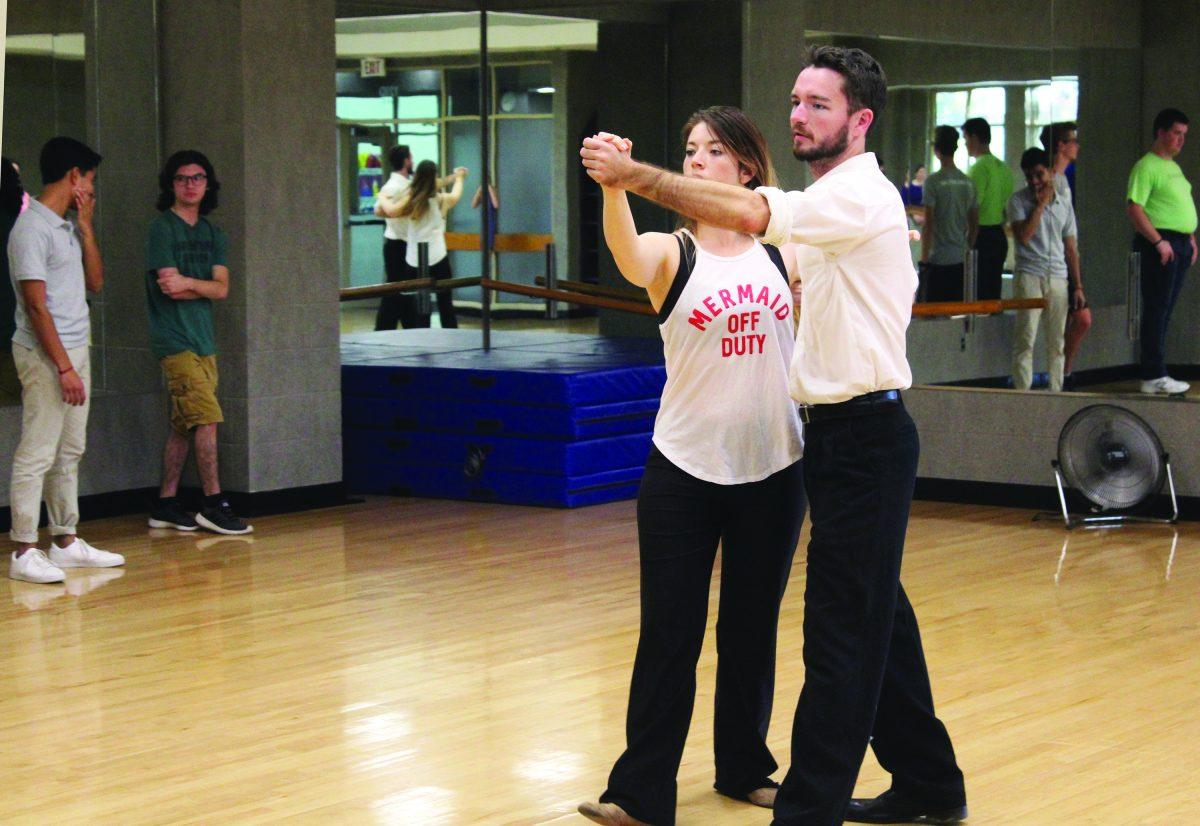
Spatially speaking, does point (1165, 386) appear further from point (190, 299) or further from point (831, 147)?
point (831, 147)

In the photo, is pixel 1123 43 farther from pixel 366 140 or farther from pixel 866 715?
pixel 866 715

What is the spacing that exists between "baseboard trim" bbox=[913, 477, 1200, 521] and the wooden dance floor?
0.51 m

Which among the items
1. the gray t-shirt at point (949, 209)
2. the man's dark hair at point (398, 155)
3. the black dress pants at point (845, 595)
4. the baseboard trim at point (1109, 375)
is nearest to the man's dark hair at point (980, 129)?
the gray t-shirt at point (949, 209)

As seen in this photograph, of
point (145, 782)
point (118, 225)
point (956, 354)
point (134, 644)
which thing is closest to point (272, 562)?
point (134, 644)

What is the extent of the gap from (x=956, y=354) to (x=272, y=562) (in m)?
3.97

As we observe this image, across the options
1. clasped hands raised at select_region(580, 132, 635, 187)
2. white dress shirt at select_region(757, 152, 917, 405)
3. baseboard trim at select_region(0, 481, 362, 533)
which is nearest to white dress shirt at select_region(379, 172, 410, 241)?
baseboard trim at select_region(0, 481, 362, 533)

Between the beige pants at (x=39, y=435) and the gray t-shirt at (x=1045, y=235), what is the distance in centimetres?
479

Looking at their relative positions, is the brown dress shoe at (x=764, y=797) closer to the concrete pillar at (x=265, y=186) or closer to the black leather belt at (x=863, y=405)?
the black leather belt at (x=863, y=405)

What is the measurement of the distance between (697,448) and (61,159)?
165 inches

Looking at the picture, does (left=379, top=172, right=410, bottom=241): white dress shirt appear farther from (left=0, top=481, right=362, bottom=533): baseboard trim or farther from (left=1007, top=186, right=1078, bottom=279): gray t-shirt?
(left=1007, top=186, right=1078, bottom=279): gray t-shirt

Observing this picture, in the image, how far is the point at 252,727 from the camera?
16.8 ft

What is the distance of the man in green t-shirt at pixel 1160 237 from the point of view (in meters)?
8.90

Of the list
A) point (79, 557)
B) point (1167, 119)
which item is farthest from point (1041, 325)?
point (79, 557)

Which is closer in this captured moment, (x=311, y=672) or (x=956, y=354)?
(x=311, y=672)
